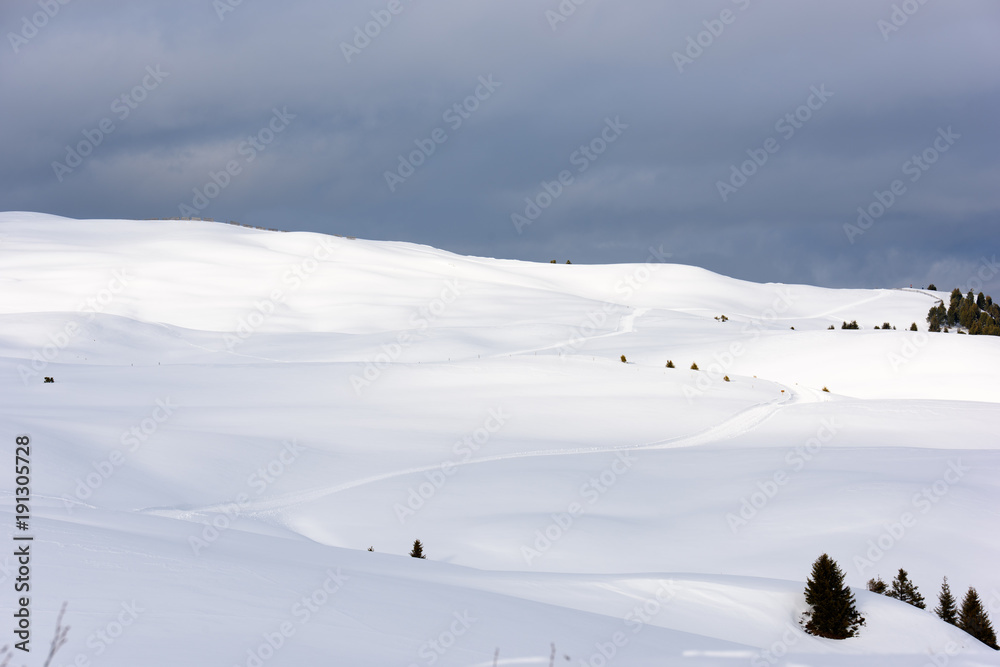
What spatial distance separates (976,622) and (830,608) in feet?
8.88

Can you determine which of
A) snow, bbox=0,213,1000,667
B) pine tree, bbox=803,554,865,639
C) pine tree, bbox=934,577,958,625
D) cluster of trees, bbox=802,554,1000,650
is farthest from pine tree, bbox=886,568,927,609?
pine tree, bbox=803,554,865,639

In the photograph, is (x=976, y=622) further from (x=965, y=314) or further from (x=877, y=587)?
(x=965, y=314)

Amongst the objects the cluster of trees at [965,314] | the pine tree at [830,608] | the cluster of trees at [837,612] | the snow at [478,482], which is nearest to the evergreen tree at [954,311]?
the cluster of trees at [965,314]

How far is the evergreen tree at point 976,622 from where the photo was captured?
34.8 ft

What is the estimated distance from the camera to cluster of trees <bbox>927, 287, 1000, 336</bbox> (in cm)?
5063

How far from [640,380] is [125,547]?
24051mm

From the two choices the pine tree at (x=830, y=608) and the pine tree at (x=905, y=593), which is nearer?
the pine tree at (x=830, y=608)

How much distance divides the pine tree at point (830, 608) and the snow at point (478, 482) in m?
0.21

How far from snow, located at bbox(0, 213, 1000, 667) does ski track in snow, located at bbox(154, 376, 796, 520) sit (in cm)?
14

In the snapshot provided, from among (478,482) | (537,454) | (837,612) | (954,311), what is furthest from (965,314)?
(837,612)

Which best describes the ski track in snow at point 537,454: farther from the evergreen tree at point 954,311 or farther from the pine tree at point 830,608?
the evergreen tree at point 954,311

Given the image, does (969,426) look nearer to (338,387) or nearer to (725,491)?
(725,491)

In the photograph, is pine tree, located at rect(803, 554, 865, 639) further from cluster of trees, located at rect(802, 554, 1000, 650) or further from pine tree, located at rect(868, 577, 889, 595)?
pine tree, located at rect(868, 577, 889, 595)

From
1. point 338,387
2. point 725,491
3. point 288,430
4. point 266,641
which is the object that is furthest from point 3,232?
point 266,641
